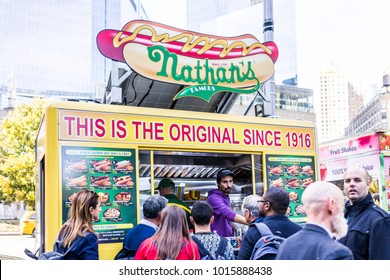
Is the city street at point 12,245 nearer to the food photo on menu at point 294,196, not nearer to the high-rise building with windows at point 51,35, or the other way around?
the high-rise building with windows at point 51,35

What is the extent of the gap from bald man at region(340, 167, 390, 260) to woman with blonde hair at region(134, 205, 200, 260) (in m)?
0.77

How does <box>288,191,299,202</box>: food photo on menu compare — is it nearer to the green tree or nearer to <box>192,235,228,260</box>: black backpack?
<box>192,235,228,260</box>: black backpack

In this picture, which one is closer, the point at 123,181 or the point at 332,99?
the point at 123,181

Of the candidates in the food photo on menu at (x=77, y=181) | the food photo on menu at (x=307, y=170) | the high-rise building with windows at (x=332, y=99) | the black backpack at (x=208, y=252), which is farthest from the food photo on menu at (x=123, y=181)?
the high-rise building with windows at (x=332, y=99)

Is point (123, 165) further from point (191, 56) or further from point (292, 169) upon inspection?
point (292, 169)

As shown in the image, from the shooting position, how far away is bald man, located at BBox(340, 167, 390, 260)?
2283mm

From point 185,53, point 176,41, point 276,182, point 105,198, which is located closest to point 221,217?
point 276,182

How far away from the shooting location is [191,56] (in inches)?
152

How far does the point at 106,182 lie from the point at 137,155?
311mm

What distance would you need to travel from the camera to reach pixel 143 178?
369 centimetres

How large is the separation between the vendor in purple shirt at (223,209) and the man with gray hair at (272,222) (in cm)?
125

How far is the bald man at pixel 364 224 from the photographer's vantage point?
2.28 meters
